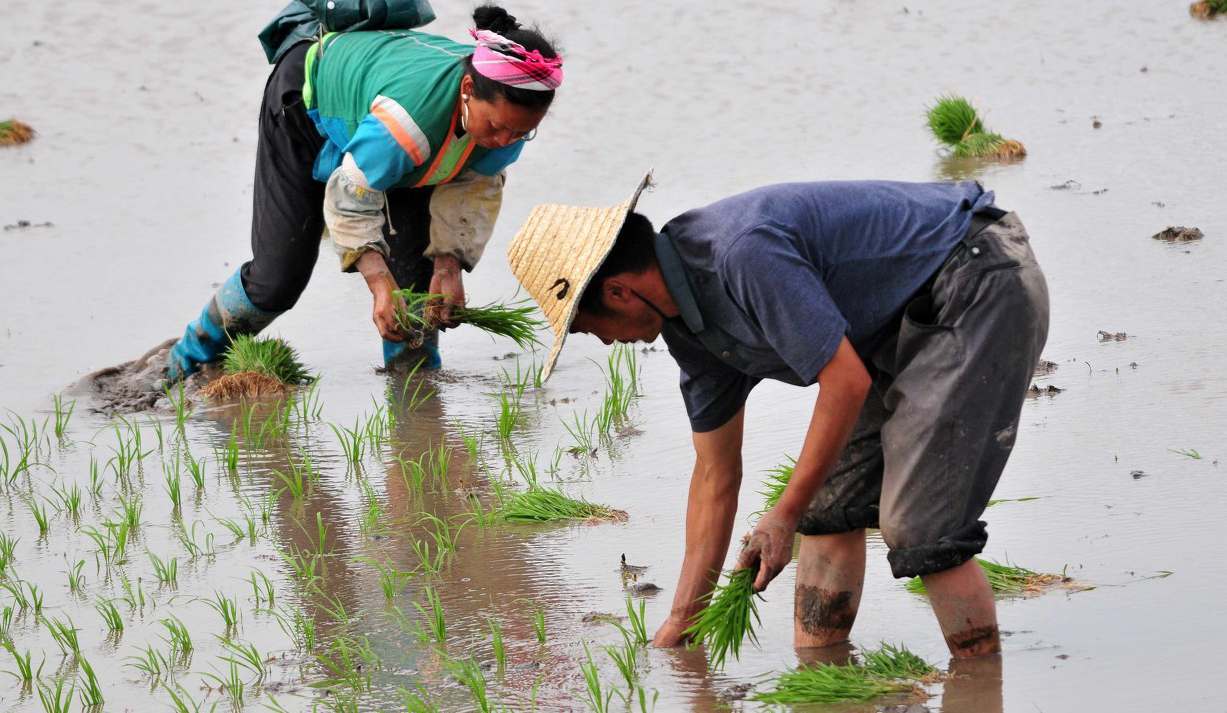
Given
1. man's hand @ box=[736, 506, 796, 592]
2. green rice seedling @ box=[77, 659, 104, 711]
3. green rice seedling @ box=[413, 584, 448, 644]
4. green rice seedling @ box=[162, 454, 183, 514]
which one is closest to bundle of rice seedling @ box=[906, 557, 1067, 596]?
man's hand @ box=[736, 506, 796, 592]

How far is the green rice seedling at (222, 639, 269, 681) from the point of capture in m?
3.82

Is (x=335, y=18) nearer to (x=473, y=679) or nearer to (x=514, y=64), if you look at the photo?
(x=514, y=64)

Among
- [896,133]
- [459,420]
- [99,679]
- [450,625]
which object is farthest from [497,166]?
[896,133]

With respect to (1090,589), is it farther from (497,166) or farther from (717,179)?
(717,179)

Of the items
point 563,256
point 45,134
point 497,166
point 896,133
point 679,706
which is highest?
point 563,256

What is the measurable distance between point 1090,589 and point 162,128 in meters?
8.48

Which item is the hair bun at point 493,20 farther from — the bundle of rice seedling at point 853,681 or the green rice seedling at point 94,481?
the bundle of rice seedling at point 853,681

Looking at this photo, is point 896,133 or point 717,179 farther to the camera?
point 896,133

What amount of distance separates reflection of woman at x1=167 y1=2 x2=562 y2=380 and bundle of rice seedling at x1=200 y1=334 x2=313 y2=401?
9 centimetres

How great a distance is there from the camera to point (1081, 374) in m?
5.46

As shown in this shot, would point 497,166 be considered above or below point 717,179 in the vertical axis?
above

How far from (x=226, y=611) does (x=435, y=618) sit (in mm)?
543

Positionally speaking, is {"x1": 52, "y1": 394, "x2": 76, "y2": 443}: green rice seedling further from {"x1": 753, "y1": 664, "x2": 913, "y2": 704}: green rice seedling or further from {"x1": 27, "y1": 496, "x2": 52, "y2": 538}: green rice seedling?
{"x1": 753, "y1": 664, "x2": 913, "y2": 704}: green rice seedling

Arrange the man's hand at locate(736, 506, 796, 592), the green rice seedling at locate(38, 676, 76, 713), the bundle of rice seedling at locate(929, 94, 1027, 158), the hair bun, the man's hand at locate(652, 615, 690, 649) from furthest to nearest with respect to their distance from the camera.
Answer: the bundle of rice seedling at locate(929, 94, 1027, 158), the hair bun, the man's hand at locate(652, 615, 690, 649), the green rice seedling at locate(38, 676, 76, 713), the man's hand at locate(736, 506, 796, 592)
